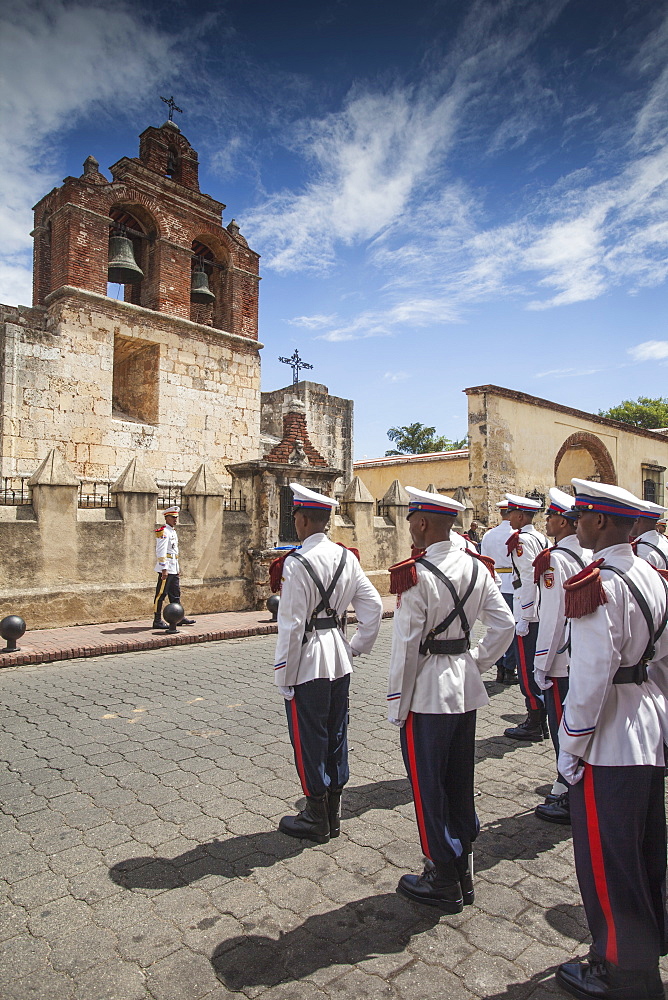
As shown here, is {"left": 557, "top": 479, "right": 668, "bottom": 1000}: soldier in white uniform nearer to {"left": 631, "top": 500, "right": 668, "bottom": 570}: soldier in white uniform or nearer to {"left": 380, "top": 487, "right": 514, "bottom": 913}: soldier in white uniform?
{"left": 380, "top": 487, "right": 514, "bottom": 913}: soldier in white uniform

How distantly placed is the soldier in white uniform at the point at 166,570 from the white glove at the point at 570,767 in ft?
26.2

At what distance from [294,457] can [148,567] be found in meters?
3.83

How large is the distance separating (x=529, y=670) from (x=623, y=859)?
3014 mm

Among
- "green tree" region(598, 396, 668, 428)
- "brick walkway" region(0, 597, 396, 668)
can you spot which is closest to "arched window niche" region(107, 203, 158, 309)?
"brick walkway" region(0, 597, 396, 668)

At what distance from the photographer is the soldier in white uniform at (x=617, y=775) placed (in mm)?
2207

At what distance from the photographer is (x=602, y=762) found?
2.27m

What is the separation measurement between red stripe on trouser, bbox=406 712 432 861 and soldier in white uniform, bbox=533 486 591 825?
124cm

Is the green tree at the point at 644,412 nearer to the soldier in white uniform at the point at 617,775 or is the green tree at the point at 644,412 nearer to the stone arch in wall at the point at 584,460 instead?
the stone arch in wall at the point at 584,460

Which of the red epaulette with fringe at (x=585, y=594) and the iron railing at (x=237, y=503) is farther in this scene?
the iron railing at (x=237, y=503)

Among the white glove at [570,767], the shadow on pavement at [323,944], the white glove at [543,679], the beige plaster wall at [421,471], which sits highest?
the beige plaster wall at [421,471]

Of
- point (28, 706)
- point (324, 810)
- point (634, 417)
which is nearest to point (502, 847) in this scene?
point (324, 810)

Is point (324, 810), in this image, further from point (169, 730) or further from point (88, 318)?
point (88, 318)

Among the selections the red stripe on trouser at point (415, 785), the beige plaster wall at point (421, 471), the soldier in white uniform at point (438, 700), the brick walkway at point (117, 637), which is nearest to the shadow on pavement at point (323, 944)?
the soldier in white uniform at point (438, 700)

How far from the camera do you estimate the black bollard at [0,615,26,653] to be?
764cm
